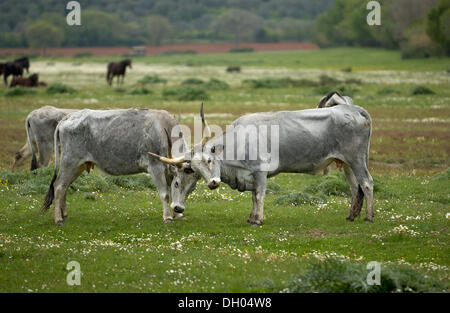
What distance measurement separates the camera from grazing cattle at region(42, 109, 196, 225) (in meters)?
14.4

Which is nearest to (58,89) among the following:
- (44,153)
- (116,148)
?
(44,153)

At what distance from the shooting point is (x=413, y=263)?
11.2m

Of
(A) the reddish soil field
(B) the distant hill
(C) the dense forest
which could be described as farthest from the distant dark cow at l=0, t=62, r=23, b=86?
(B) the distant hill

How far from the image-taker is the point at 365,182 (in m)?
14.1

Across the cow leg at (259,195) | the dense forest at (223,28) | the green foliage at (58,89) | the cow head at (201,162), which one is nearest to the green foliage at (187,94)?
the green foliage at (58,89)

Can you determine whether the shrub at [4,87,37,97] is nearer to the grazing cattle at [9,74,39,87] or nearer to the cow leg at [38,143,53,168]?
the grazing cattle at [9,74,39,87]

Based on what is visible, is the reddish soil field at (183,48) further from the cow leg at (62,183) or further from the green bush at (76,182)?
the cow leg at (62,183)

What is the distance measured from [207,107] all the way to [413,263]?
93.0ft

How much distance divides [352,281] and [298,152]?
5.40 meters

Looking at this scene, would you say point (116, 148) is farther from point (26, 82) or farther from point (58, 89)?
point (26, 82)

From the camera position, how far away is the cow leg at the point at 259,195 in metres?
14.0

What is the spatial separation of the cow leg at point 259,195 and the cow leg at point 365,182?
2.01 meters
